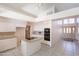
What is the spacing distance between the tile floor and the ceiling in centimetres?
64

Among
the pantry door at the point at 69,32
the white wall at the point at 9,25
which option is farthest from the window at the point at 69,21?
the white wall at the point at 9,25

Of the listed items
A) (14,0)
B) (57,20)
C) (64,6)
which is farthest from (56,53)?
(14,0)

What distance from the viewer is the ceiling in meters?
1.55

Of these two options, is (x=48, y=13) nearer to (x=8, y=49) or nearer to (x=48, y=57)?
(x=48, y=57)

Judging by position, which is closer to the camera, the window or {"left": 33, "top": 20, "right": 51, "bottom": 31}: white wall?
the window

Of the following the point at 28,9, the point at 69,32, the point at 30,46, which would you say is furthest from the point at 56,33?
the point at 28,9

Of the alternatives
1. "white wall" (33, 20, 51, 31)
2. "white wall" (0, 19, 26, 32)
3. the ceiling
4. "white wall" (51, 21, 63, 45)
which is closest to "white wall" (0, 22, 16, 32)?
"white wall" (0, 19, 26, 32)

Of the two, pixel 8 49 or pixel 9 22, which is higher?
pixel 9 22

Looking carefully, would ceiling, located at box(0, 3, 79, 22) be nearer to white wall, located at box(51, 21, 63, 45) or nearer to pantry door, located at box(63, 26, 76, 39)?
white wall, located at box(51, 21, 63, 45)

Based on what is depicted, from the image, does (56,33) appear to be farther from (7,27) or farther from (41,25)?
(7,27)

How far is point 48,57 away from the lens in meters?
1.56

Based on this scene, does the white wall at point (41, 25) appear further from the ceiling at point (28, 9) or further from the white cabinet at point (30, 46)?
the white cabinet at point (30, 46)

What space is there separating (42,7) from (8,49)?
1.06m

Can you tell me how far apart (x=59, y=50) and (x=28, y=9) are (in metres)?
1.03
